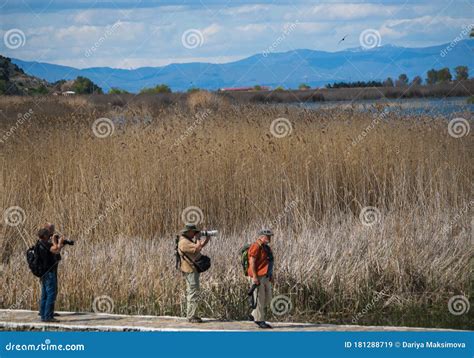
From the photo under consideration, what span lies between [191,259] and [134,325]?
0.85 m

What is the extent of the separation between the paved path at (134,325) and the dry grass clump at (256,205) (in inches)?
32.1

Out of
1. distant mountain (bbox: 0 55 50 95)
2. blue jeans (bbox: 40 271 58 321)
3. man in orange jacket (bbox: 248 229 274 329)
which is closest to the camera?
man in orange jacket (bbox: 248 229 274 329)

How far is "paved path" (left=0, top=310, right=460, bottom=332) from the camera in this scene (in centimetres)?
791

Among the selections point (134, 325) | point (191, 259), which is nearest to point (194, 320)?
point (134, 325)

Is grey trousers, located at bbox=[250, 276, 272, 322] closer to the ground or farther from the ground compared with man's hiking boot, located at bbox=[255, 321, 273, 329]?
farther from the ground

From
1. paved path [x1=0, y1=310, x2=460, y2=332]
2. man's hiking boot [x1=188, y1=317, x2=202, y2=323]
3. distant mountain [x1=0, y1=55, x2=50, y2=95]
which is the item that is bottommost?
paved path [x1=0, y1=310, x2=460, y2=332]

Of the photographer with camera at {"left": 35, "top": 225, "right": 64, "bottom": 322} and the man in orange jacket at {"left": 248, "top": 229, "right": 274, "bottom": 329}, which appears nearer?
the man in orange jacket at {"left": 248, "top": 229, "right": 274, "bottom": 329}

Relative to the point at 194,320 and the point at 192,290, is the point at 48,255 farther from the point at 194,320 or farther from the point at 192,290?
the point at 194,320

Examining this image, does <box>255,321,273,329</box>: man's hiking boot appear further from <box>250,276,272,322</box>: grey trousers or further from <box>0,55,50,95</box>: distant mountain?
<box>0,55,50,95</box>: distant mountain

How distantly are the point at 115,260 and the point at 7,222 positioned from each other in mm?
2452

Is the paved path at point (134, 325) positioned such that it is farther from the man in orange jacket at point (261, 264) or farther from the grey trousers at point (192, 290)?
the man in orange jacket at point (261, 264)

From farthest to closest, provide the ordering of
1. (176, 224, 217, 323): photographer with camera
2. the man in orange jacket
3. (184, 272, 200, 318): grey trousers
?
(184, 272, 200, 318): grey trousers
(176, 224, 217, 323): photographer with camera
the man in orange jacket

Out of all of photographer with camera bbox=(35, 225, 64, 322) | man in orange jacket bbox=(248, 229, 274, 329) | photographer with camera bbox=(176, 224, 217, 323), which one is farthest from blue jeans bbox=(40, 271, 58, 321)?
man in orange jacket bbox=(248, 229, 274, 329)

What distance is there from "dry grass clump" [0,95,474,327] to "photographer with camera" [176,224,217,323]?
3.57ft
